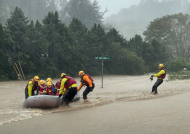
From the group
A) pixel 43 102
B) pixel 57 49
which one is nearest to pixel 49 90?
pixel 43 102

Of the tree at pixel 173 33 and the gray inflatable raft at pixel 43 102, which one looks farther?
the tree at pixel 173 33

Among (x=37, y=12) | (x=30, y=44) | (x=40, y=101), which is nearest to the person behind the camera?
(x=40, y=101)

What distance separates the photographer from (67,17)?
89562mm

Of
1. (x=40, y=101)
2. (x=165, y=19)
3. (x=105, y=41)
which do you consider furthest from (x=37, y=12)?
(x=40, y=101)

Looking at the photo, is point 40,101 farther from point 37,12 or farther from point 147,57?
point 37,12

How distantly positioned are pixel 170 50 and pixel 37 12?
1874 inches

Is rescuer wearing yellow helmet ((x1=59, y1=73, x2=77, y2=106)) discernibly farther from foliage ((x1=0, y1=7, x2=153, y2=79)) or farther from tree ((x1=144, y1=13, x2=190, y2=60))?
tree ((x1=144, y1=13, x2=190, y2=60))

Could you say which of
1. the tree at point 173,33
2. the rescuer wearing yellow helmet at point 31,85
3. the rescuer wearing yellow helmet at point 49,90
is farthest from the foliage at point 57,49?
the tree at point 173,33

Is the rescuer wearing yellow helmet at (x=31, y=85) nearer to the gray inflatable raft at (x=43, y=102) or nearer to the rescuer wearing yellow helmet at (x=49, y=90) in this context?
the rescuer wearing yellow helmet at (x=49, y=90)

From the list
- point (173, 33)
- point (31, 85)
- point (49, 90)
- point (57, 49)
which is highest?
point (173, 33)

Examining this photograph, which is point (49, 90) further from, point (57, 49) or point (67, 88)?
point (57, 49)

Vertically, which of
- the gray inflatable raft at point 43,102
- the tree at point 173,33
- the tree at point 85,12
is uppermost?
the tree at point 85,12

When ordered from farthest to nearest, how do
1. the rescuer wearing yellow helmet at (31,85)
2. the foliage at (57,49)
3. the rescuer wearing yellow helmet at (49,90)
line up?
the foliage at (57,49)
the rescuer wearing yellow helmet at (31,85)
the rescuer wearing yellow helmet at (49,90)

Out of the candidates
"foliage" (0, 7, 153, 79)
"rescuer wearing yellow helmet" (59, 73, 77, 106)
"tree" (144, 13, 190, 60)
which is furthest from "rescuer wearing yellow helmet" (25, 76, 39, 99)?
"tree" (144, 13, 190, 60)
